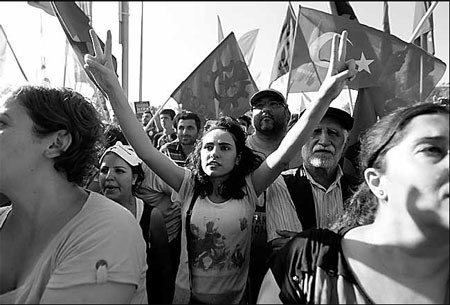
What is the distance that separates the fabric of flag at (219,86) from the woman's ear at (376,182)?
11.6 ft

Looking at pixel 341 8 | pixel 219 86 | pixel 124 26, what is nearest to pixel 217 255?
pixel 219 86

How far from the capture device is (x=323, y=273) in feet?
4.38

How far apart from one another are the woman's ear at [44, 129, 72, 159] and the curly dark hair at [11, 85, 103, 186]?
0.01 meters

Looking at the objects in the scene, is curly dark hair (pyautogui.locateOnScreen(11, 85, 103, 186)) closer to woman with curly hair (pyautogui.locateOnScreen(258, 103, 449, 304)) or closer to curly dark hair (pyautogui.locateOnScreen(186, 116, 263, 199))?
woman with curly hair (pyautogui.locateOnScreen(258, 103, 449, 304))

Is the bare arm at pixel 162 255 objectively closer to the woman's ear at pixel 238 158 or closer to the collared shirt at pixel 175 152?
the woman's ear at pixel 238 158

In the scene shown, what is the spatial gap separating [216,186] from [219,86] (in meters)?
2.72

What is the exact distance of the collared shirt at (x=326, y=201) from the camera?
7.70ft

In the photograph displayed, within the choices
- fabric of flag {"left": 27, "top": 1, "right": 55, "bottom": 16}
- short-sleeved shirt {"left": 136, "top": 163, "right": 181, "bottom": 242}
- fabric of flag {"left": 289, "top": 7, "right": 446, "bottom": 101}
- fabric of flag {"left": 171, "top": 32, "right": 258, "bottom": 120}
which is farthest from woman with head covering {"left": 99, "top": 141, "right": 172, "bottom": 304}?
fabric of flag {"left": 27, "top": 1, "right": 55, "bottom": 16}

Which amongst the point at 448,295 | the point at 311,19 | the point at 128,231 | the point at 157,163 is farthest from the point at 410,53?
the point at 128,231

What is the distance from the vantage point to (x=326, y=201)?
241 cm

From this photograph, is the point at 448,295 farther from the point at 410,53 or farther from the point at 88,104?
the point at 410,53

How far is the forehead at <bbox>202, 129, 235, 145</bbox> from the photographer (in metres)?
2.57

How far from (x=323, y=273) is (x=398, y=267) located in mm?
213

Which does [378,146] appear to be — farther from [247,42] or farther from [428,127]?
[247,42]
